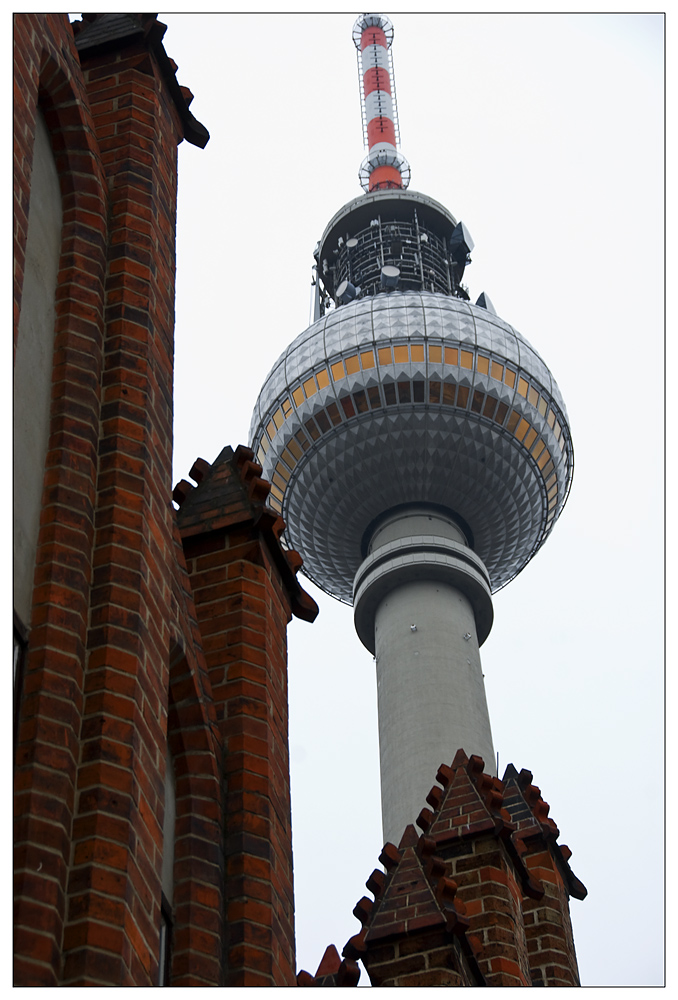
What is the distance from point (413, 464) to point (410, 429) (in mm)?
1171

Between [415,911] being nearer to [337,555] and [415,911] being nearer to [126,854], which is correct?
[126,854]

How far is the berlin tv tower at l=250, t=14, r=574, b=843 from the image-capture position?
42.8 meters

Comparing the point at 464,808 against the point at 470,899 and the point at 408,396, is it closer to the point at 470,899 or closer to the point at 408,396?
the point at 470,899

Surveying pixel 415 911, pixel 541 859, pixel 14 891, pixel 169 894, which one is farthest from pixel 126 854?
pixel 541 859

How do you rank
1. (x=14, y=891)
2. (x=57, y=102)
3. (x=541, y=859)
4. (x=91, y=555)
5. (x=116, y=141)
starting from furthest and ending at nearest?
1. (x=541, y=859)
2. (x=116, y=141)
3. (x=57, y=102)
4. (x=91, y=555)
5. (x=14, y=891)

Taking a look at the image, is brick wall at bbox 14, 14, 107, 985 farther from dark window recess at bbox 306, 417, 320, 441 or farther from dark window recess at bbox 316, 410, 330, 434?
dark window recess at bbox 306, 417, 320, 441

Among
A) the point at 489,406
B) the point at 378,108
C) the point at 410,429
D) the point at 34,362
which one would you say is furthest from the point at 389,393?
the point at 34,362

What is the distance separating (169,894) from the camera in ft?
23.7

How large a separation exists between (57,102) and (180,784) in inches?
157

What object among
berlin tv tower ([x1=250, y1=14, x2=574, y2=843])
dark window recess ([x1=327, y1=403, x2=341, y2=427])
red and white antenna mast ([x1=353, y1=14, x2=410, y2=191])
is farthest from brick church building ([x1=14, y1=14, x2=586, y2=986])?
red and white antenna mast ([x1=353, y1=14, x2=410, y2=191])

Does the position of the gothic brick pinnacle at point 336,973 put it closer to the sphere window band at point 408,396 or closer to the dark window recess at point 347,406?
the sphere window band at point 408,396

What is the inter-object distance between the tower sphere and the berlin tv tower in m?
0.05

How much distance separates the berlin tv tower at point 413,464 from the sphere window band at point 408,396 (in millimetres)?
48

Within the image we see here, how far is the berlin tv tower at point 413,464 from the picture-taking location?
42.8m
